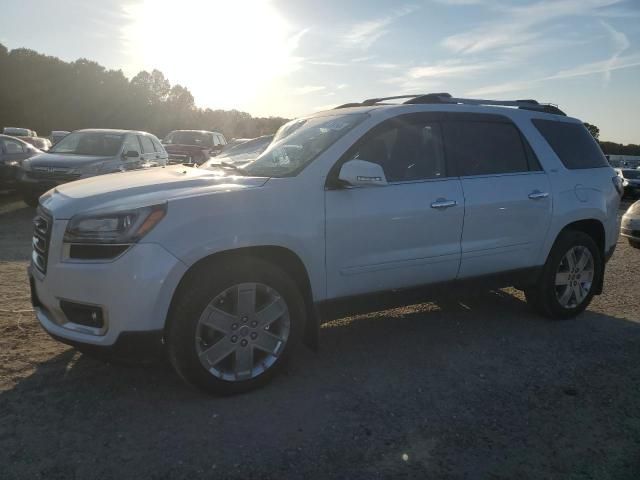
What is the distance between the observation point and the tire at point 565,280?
16.2 feet

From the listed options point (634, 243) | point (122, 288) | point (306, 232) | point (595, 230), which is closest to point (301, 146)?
point (306, 232)

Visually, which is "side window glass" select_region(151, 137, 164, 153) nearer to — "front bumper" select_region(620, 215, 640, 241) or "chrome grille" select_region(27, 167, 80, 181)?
"chrome grille" select_region(27, 167, 80, 181)

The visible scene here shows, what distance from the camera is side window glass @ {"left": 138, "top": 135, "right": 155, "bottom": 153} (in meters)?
12.4

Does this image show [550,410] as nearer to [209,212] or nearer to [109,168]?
[209,212]

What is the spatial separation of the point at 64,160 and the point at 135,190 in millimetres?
8323

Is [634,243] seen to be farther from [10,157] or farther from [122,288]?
[10,157]

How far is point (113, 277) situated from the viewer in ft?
9.87

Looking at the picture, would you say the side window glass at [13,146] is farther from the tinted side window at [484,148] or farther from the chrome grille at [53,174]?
the tinted side window at [484,148]

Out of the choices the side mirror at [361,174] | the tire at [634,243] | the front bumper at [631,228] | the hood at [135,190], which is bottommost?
the tire at [634,243]

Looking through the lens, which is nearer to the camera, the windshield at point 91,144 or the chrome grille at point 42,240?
the chrome grille at point 42,240

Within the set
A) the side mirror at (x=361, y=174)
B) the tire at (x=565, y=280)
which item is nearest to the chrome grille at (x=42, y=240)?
the side mirror at (x=361, y=174)

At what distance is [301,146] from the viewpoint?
4062 millimetres

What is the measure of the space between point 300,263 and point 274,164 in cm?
85

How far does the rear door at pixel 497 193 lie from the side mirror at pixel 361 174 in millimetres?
1003
